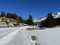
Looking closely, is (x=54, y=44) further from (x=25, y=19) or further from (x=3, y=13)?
(x=25, y=19)

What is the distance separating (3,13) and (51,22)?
95857 mm

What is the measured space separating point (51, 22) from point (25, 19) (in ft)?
359

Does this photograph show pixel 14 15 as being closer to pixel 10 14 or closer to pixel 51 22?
pixel 10 14

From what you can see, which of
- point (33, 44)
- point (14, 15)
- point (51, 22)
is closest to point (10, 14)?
point (14, 15)

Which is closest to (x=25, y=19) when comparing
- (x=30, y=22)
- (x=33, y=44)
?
(x=30, y=22)

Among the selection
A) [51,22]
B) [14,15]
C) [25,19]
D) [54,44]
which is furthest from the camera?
[25,19]

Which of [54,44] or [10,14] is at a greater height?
[10,14]

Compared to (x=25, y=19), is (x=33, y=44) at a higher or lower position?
lower

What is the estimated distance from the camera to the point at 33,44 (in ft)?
43.5

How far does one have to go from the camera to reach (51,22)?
83.1 meters

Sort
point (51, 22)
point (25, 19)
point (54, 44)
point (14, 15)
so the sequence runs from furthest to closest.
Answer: point (25, 19) → point (14, 15) → point (51, 22) → point (54, 44)

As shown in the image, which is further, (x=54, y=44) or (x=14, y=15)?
(x=14, y=15)

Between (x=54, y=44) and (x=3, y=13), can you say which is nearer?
(x=54, y=44)

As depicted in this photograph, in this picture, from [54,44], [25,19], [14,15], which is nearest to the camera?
[54,44]
